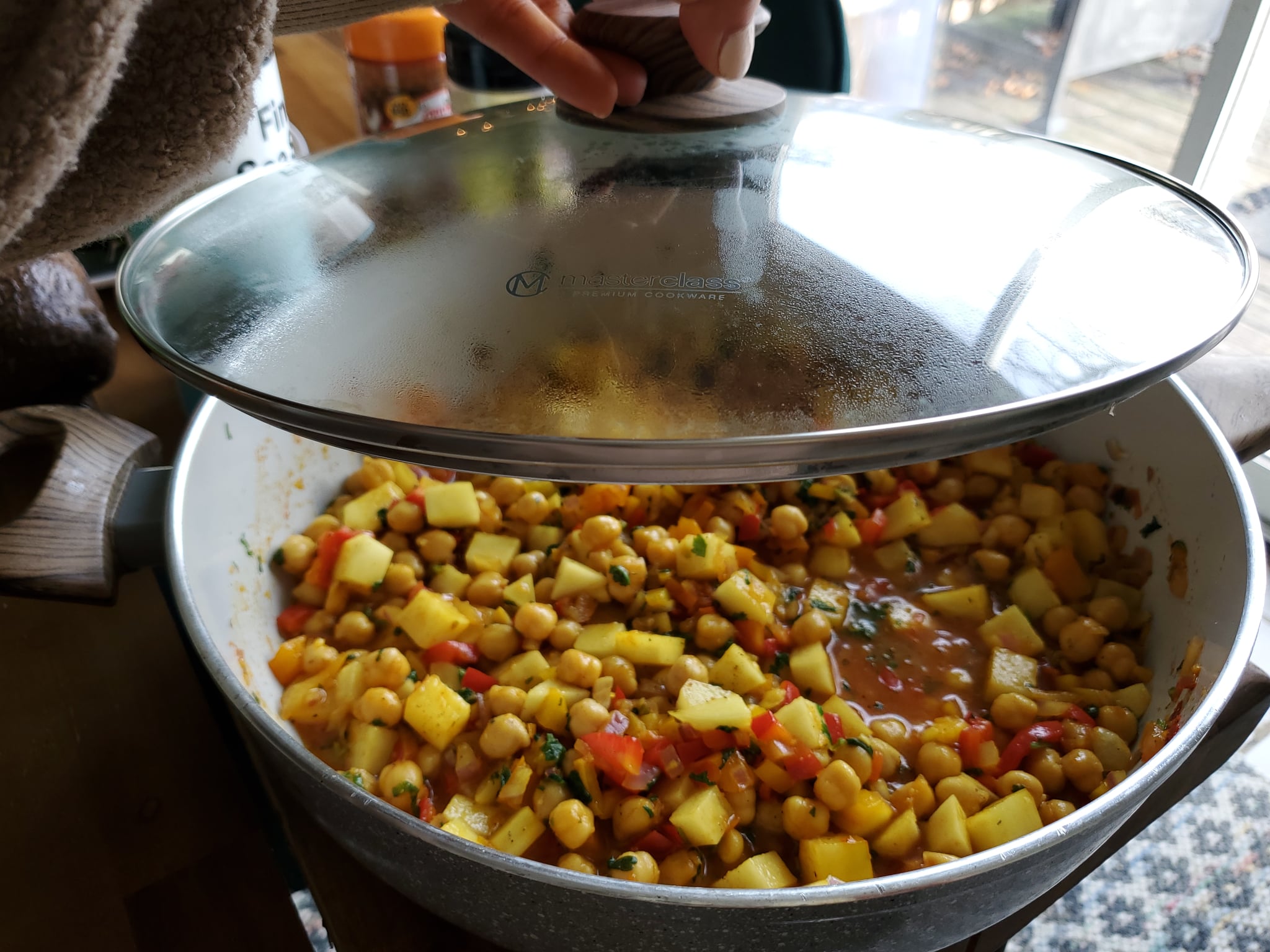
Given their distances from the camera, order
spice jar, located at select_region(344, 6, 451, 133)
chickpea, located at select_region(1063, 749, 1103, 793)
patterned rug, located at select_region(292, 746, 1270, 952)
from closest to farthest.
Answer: chickpea, located at select_region(1063, 749, 1103, 793) < patterned rug, located at select_region(292, 746, 1270, 952) < spice jar, located at select_region(344, 6, 451, 133)

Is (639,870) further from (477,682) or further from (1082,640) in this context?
(1082,640)

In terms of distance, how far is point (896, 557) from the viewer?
1.21 metres

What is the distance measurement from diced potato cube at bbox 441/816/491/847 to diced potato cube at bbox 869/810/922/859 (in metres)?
0.39

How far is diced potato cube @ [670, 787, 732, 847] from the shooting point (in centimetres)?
88

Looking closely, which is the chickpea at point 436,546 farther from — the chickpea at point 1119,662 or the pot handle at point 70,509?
the chickpea at point 1119,662

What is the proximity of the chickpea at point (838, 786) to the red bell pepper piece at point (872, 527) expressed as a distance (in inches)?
15.2

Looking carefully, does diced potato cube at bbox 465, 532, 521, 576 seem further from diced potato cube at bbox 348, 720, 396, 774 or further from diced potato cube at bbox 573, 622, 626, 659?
diced potato cube at bbox 348, 720, 396, 774

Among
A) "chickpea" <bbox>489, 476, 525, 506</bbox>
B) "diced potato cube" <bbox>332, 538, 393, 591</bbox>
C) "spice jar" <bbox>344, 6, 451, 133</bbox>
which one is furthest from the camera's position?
"spice jar" <bbox>344, 6, 451, 133</bbox>

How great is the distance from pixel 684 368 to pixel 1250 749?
1.61 m

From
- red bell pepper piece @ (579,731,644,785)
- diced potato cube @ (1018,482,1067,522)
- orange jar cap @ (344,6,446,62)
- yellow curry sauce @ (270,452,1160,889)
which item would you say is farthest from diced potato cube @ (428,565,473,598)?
orange jar cap @ (344,6,446,62)

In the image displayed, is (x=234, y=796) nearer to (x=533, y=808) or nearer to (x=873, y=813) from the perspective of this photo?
(x=533, y=808)

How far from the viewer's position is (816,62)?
1.67 m

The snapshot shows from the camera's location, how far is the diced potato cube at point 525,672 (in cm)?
107

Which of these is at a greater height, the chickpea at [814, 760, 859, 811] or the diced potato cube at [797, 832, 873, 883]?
the chickpea at [814, 760, 859, 811]
